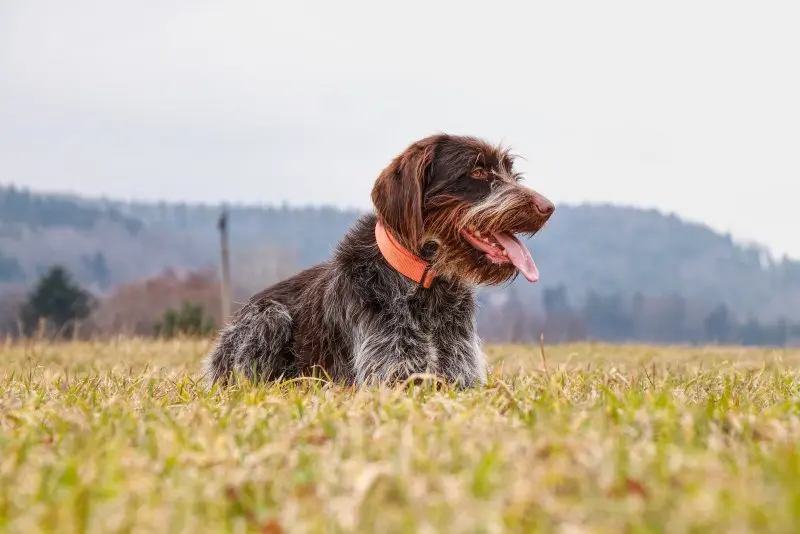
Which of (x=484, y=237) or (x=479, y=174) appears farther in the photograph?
(x=479, y=174)

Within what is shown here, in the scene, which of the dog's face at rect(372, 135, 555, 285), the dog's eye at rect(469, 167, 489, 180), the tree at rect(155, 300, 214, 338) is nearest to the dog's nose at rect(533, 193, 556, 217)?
the dog's face at rect(372, 135, 555, 285)

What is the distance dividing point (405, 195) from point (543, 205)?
38.6 inches

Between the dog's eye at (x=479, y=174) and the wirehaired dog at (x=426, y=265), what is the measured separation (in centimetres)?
1

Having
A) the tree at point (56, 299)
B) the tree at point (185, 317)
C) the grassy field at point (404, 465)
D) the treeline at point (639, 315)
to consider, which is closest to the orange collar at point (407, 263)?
the grassy field at point (404, 465)

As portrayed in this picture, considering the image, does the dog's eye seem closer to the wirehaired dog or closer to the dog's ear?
the wirehaired dog

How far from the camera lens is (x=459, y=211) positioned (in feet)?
20.2

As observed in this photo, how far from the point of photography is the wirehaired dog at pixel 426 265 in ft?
20.0

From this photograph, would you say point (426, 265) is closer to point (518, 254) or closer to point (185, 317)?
point (518, 254)

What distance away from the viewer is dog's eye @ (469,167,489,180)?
633 cm

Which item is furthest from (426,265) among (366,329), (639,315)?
(639,315)

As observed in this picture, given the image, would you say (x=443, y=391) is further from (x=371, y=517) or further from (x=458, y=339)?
(x=371, y=517)

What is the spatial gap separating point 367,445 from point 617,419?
1.24m

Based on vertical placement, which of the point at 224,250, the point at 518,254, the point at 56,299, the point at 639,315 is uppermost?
the point at 518,254

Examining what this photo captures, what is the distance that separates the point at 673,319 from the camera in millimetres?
150375
